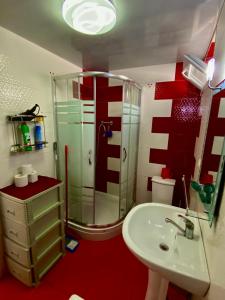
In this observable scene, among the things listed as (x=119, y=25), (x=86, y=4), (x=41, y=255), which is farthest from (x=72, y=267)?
(x=119, y=25)

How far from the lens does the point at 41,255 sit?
1.46 metres

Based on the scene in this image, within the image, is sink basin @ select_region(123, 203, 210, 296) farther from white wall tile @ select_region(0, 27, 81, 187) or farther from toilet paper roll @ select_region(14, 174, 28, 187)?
white wall tile @ select_region(0, 27, 81, 187)

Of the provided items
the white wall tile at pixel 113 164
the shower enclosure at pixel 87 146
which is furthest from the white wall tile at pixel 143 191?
the white wall tile at pixel 113 164

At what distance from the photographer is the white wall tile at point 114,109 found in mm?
2506

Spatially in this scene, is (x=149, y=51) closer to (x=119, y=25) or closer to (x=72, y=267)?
(x=119, y=25)

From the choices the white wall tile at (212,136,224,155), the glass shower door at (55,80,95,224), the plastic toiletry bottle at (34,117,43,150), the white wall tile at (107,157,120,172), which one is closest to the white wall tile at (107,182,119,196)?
the white wall tile at (107,157,120,172)

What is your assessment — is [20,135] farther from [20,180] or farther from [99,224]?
[99,224]

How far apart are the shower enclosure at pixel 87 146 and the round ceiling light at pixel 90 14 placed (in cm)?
53

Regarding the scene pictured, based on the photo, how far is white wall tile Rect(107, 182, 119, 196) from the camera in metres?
2.77

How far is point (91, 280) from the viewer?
58.8 inches

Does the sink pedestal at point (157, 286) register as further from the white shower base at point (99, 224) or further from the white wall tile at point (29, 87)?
the white wall tile at point (29, 87)

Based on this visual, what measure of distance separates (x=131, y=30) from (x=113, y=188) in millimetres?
2317

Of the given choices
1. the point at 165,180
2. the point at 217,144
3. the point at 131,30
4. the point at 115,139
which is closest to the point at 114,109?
the point at 115,139

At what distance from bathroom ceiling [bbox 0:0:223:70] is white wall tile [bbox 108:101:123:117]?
0.67 meters
